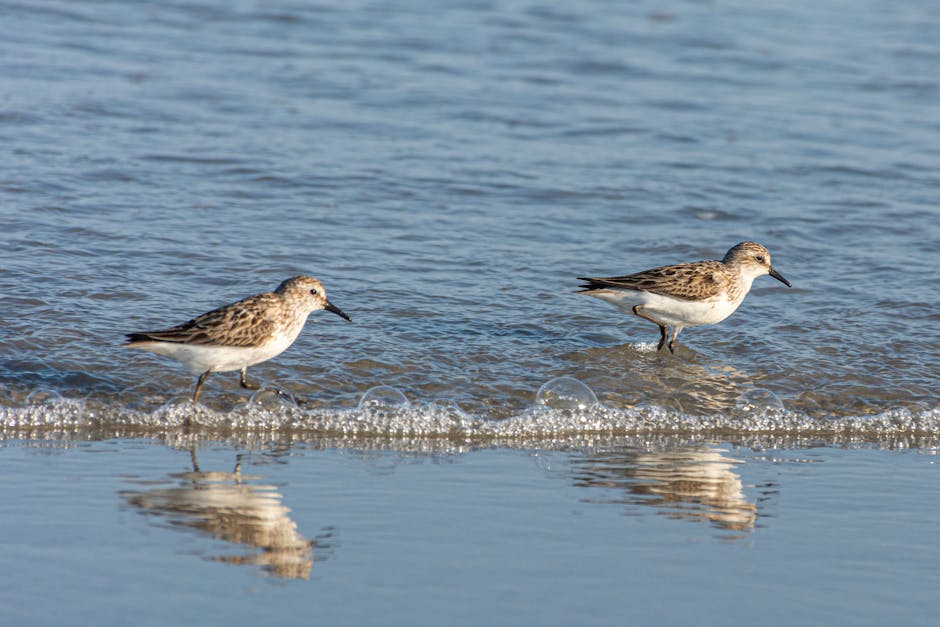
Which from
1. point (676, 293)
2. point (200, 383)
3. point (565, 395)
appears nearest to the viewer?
point (200, 383)

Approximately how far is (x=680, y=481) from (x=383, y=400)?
2.26m

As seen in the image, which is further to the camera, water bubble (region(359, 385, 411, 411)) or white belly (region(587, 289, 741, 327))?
white belly (region(587, 289, 741, 327))

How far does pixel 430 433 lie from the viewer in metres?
8.41

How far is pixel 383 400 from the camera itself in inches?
340

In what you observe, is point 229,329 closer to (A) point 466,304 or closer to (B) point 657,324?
(A) point 466,304

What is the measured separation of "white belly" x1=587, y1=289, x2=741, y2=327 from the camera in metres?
10.5

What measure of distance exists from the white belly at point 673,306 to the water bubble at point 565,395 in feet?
6.07

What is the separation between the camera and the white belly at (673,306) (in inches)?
413

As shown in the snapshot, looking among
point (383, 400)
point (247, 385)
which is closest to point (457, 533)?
point (383, 400)

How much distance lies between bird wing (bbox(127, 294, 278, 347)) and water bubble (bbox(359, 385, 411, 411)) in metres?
0.79

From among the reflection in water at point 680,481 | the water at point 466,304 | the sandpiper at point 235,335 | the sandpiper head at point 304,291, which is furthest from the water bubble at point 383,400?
the reflection in water at point 680,481

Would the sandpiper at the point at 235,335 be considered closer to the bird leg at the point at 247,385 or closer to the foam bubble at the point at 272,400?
the bird leg at the point at 247,385

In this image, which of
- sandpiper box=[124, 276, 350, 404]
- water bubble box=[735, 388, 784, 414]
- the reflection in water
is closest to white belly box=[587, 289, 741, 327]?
water bubble box=[735, 388, 784, 414]

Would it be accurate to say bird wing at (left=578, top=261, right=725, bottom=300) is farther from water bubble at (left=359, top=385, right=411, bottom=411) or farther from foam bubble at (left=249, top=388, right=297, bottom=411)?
foam bubble at (left=249, top=388, right=297, bottom=411)
